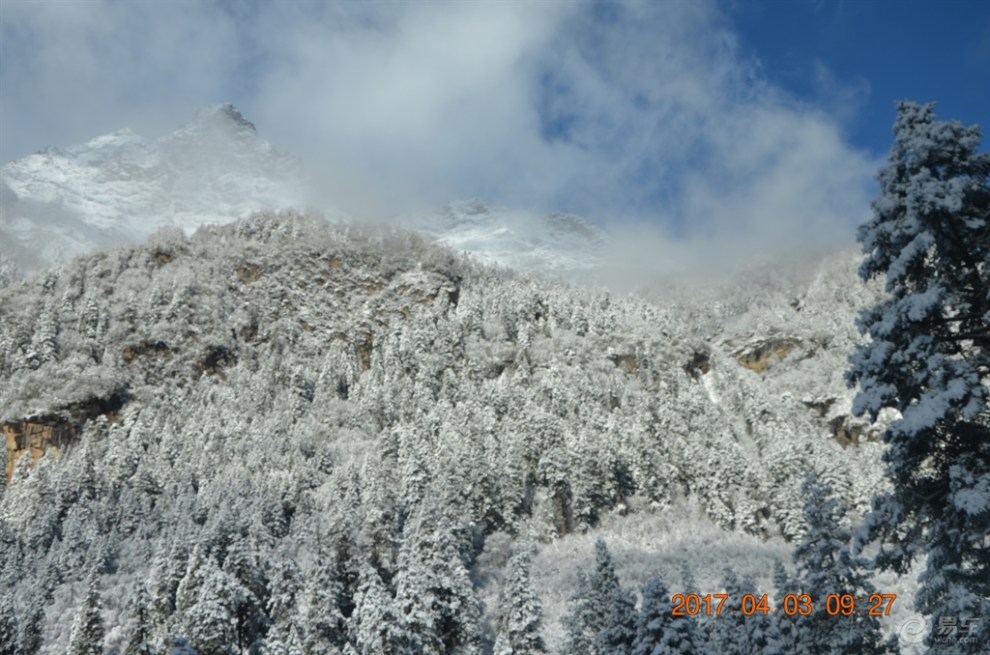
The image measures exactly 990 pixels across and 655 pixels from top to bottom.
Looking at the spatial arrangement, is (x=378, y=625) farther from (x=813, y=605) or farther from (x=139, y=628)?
(x=813, y=605)

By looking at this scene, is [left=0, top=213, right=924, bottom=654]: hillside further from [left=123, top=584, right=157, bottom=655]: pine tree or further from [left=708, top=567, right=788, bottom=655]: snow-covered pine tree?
[left=708, top=567, right=788, bottom=655]: snow-covered pine tree

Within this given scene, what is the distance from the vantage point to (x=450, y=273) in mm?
190375

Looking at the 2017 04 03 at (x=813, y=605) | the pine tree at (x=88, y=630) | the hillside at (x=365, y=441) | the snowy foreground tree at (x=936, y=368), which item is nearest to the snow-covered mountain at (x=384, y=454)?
the pine tree at (x=88, y=630)

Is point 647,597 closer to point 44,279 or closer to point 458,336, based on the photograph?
point 458,336

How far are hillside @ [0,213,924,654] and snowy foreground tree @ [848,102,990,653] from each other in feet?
107

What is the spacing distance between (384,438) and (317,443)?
12.9 meters

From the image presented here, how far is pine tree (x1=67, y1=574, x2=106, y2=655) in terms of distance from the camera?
47.0 meters

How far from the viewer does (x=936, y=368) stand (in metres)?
13.8

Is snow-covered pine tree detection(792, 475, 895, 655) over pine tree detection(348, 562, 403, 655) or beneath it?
over

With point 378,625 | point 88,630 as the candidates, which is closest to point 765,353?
point 378,625

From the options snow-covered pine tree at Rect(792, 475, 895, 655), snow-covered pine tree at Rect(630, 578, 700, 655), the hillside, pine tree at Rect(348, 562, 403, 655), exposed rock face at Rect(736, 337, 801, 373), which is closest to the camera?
snow-covered pine tree at Rect(792, 475, 895, 655)

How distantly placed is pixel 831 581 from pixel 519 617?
67.3 ft

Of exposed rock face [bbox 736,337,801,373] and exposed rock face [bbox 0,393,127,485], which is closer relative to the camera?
exposed rock face [bbox 0,393,127,485]

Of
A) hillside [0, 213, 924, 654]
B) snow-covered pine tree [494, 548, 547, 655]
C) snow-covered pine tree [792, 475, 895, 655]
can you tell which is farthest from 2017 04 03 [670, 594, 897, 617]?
hillside [0, 213, 924, 654]
